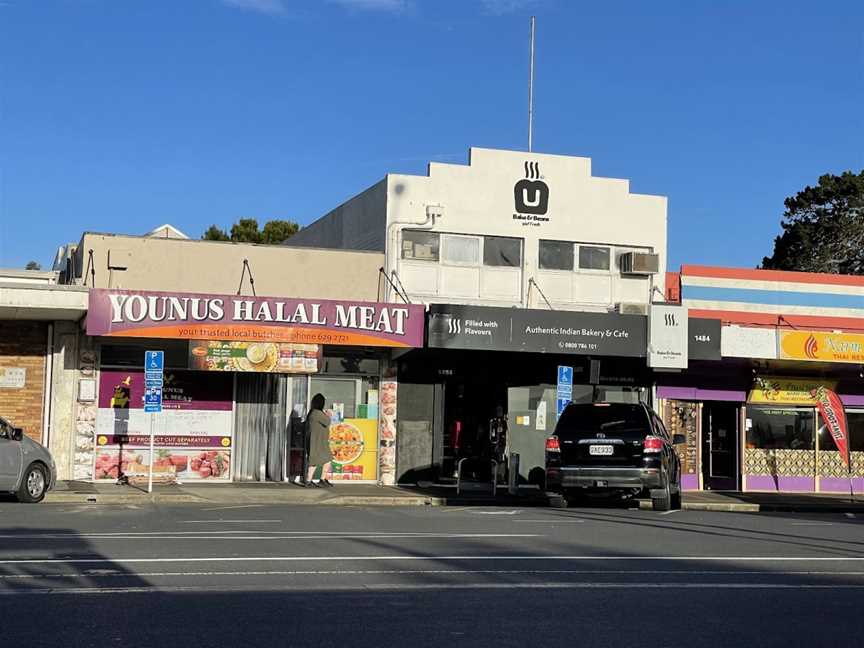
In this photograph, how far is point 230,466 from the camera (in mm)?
25516

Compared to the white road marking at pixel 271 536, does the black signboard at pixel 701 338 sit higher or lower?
higher

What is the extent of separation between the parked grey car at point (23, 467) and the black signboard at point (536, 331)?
27.4 feet

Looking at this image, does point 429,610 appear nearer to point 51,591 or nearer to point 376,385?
point 51,591

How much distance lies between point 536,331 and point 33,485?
35.8 ft

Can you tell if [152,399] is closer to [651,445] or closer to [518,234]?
[651,445]

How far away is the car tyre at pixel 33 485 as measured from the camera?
63.1 ft

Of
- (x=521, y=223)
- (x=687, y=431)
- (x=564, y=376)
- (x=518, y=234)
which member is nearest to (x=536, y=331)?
(x=564, y=376)

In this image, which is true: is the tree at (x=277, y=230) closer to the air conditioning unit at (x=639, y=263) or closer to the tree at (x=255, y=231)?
the tree at (x=255, y=231)

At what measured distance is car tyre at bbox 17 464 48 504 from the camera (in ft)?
63.1

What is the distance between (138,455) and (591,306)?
11004 mm

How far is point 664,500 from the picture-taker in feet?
66.1

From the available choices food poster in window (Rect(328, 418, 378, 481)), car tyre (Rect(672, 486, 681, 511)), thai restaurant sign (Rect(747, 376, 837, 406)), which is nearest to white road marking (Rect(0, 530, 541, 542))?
car tyre (Rect(672, 486, 681, 511))

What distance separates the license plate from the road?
11.6 ft

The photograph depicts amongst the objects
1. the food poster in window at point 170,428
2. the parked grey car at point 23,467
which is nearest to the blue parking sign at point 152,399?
the parked grey car at point 23,467
